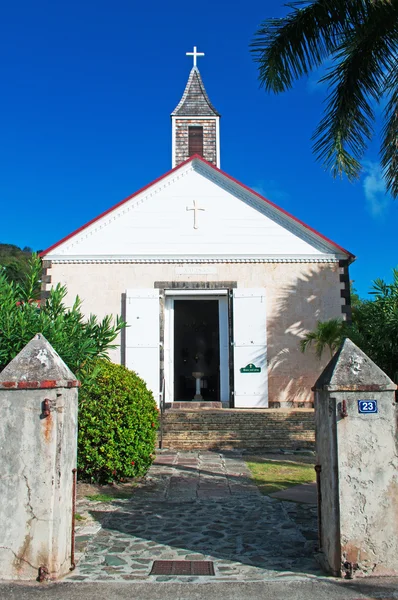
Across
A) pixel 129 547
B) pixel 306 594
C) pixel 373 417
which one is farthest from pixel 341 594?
pixel 129 547

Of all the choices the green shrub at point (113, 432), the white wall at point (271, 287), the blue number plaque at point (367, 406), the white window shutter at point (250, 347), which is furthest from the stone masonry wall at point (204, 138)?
the blue number plaque at point (367, 406)

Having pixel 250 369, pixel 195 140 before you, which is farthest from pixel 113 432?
pixel 195 140

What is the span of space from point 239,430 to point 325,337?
2.78 meters

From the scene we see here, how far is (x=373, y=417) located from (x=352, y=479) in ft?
1.73

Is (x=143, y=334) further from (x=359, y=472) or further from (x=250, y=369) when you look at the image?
(x=359, y=472)

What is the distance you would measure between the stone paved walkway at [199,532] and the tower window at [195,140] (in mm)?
11344

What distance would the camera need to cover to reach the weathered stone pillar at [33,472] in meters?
4.13

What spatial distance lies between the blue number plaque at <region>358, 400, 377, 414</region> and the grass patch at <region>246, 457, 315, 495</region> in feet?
10.7

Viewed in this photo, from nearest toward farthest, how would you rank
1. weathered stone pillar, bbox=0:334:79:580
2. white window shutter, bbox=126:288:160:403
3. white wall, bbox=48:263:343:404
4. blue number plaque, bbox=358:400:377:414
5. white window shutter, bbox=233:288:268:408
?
weathered stone pillar, bbox=0:334:79:580, blue number plaque, bbox=358:400:377:414, white window shutter, bbox=233:288:268:408, white window shutter, bbox=126:288:160:403, white wall, bbox=48:263:343:404

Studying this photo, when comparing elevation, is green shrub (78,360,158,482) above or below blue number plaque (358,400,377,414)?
below

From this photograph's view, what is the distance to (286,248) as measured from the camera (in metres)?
13.0

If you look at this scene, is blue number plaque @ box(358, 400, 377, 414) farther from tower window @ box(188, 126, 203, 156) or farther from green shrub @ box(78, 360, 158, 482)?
tower window @ box(188, 126, 203, 156)

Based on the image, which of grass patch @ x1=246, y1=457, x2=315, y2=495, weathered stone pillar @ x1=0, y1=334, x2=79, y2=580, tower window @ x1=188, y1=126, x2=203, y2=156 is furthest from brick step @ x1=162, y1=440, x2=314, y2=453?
tower window @ x1=188, y1=126, x2=203, y2=156

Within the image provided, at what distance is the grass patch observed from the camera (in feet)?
24.7
